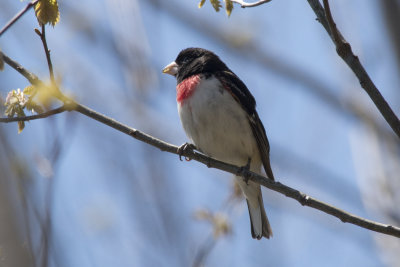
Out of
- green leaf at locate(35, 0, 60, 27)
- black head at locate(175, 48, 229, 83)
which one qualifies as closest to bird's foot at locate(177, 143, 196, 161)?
black head at locate(175, 48, 229, 83)

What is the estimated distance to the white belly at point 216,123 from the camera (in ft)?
15.9

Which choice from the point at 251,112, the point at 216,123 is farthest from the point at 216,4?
the point at 251,112

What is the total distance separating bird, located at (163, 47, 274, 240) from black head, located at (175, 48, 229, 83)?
13mm

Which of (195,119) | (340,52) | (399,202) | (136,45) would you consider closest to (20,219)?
(340,52)

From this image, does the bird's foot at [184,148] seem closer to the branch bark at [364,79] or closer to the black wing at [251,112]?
the black wing at [251,112]

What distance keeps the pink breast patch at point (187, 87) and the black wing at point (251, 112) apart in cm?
23

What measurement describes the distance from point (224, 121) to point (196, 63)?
3.11 feet

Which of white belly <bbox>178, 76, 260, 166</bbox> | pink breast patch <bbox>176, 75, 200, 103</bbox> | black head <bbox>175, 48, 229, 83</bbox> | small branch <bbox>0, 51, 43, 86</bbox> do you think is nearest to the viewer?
small branch <bbox>0, 51, 43, 86</bbox>

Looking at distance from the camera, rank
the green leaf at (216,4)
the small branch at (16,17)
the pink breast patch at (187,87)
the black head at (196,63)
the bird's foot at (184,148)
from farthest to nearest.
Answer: the black head at (196,63) < the pink breast patch at (187,87) < the bird's foot at (184,148) < the green leaf at (216,4) < the small branch at (16,17)

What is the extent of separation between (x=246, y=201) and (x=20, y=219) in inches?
132

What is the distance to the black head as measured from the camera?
5366 millimetres

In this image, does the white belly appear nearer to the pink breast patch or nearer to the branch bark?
the pink breast patch

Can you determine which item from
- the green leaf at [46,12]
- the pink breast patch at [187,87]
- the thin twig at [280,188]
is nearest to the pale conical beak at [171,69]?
the pink breast patch at [187,87]

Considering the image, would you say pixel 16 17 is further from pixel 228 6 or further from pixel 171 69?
pixel 171 69
